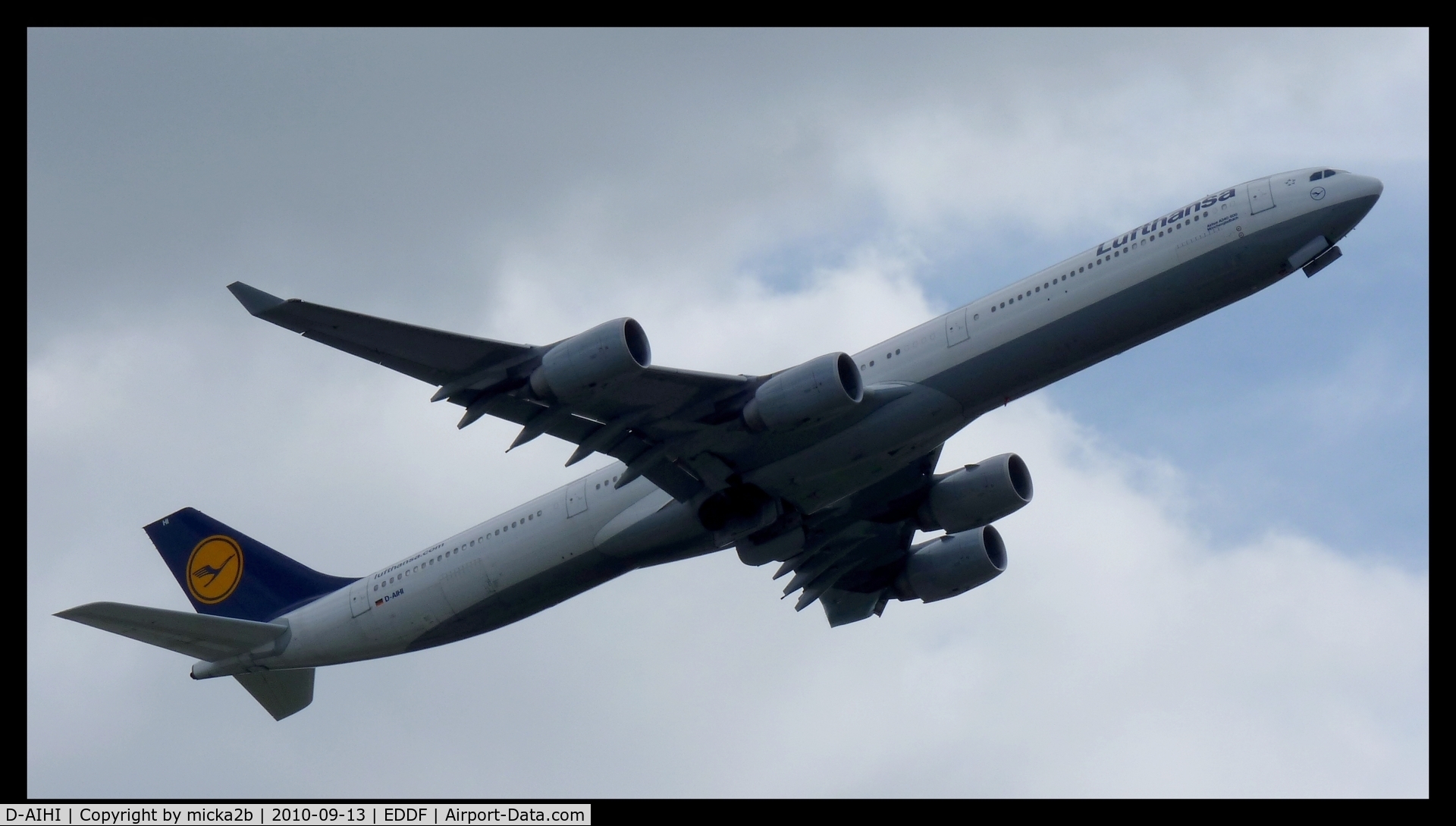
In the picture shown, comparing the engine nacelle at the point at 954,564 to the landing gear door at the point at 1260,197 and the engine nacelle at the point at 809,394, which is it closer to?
the engine nacelle at the point at 809,394

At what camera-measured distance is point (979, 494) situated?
36625mm

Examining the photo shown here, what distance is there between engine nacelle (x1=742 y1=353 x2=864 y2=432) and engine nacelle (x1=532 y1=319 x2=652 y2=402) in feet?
10.1

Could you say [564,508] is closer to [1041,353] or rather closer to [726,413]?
[726,413]

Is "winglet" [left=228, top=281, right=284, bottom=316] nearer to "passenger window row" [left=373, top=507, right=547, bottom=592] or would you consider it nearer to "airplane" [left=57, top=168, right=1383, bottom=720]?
"airplane" [left=57, top=168, right=1383, bottom=720]

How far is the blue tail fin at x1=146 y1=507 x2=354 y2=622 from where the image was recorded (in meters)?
40.3

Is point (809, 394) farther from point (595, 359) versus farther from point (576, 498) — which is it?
point (576, 498)

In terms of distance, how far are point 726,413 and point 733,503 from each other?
9.17 feet

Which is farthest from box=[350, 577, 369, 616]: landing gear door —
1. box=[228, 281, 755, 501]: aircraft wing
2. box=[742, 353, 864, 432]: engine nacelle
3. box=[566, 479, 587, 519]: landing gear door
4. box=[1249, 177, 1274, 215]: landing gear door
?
box=[1249, 177, 1274, 215]: landing gear door

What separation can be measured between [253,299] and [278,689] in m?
16.2

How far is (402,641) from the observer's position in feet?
124

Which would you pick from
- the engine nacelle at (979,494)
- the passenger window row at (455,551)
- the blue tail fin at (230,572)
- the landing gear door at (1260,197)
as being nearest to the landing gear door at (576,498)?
the passenger window row at (455,551)

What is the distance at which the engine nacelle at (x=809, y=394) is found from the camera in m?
30.6

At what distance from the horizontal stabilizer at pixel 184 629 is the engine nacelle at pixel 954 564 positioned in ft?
56.4
